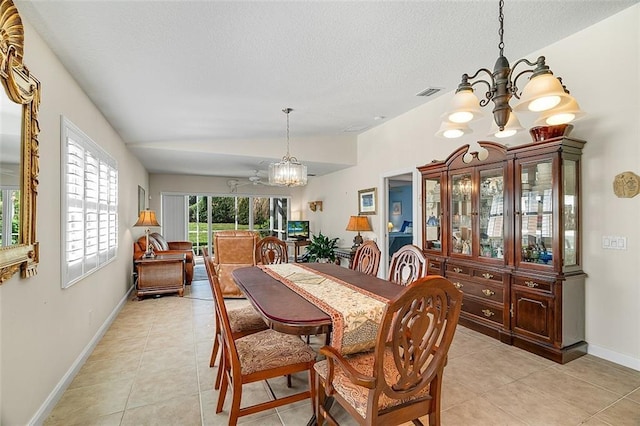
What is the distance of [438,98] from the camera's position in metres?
4.34

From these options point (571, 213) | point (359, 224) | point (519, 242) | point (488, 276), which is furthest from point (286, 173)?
point (571, 213)

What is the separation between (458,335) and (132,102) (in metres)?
4.24

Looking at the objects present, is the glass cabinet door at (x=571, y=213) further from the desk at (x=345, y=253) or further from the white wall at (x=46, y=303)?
the white wall at (x=46, y=303)

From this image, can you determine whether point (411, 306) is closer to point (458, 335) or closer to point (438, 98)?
point (458, 335)

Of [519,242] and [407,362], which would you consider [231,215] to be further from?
[407,362]

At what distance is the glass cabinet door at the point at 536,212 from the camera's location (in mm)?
2924

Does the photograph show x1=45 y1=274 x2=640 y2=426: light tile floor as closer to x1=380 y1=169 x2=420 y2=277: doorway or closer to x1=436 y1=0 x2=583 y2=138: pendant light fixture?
x1=436 y1=0 x2=583 y2=138: pendant light fixture

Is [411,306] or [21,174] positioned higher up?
[21,174]

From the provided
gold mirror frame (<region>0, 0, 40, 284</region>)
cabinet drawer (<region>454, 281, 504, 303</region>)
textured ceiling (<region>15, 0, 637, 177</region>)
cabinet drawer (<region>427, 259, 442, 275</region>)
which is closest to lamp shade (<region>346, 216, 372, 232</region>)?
cabinet drawer (<region>427, 259, 442, 275</region>)

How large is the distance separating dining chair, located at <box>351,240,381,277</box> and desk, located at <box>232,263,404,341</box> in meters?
0.33

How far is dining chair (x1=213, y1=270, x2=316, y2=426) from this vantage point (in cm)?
180

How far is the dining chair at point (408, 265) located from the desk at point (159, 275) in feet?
12.0

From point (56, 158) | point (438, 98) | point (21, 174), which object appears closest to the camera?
point (21, 174)

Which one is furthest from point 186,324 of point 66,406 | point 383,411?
point 383,411
